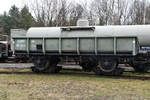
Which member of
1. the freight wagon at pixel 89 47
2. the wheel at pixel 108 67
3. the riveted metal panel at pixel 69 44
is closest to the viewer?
the freight wagon at pixel 89 47

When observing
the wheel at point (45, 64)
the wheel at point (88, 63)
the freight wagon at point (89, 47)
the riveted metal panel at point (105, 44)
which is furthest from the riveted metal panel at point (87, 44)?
the wheel at point (45, 64)

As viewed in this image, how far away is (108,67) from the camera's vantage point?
14.1 m

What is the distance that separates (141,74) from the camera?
49.4 feet

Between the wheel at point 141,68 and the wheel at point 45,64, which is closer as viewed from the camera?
the wheel at point 141,68

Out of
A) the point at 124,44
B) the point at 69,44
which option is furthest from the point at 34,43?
the point at 124,44

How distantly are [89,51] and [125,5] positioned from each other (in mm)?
31217

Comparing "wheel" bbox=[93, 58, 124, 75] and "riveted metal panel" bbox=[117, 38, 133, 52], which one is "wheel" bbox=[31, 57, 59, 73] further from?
"riveted metal panel" bbox=[117, 38, 133, 52]

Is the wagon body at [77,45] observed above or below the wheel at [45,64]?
above

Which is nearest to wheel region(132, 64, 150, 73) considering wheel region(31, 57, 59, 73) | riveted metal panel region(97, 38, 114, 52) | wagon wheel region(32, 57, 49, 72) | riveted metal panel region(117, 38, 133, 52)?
riveted metal panel region(117, 38, 133, 52)

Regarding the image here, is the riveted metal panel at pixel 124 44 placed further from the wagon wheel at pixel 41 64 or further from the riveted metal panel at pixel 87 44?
the wagon wheel at pixel 41 64

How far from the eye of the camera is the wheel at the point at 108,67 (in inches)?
551

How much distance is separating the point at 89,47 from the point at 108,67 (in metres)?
1.56

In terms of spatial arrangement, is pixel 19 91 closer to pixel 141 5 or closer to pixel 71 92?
pixel 71 92

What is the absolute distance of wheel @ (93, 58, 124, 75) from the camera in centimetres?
1400
